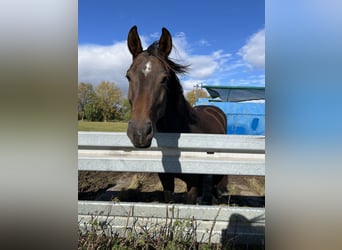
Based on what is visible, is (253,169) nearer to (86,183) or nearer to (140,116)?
(140,116)

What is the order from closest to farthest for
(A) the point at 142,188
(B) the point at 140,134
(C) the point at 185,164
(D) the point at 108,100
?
(B) the point at 140,134
(C) the point at 185,164
(A) the point at 142,188
(D) the point at 108,100

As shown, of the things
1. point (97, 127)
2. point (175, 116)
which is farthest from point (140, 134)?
point (97, 127)

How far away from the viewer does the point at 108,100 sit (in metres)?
15.2

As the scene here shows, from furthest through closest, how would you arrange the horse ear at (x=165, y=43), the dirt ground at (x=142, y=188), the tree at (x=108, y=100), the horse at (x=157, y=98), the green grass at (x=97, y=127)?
the tree at (x=108, y=100)
the green grass at (x=97, y=127)
the dirt ground at (x=142, y=188)
the horse ear at (x=165, y=43)
the horse at (x=157, y=98)

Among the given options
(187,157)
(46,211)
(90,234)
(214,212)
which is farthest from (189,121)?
(46,211)

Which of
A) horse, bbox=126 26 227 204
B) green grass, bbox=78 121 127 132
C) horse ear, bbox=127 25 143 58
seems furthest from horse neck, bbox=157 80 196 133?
green grass, bbox=78 121 127 132

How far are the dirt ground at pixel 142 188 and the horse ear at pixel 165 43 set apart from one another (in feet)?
7.34

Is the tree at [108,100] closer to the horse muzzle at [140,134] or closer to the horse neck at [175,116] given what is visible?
the horse neck at [175,116]

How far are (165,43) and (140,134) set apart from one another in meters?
1.22

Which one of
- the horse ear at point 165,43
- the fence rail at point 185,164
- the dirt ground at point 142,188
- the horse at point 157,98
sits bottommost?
the dirt ground at point 142,188

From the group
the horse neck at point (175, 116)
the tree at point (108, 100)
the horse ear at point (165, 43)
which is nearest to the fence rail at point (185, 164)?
the horse neck at point (175, 116)

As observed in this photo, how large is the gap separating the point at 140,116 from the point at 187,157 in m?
0.47

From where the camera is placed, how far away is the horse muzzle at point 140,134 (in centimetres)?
179

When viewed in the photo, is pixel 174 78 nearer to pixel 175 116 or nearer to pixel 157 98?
pixel 175 116
